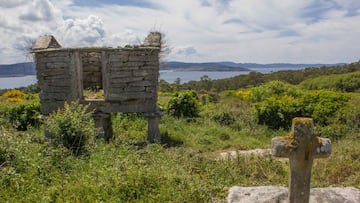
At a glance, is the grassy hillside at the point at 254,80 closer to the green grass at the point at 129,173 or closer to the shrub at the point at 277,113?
the shrub at the point at 277,113

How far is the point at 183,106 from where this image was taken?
15.0m

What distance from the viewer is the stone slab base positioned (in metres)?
4.47

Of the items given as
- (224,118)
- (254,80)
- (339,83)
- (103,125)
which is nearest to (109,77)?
(103,125)

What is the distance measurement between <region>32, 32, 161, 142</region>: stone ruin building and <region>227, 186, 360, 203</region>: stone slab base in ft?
20.2

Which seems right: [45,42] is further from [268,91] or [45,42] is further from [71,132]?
[268,91]

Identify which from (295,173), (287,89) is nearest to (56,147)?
(295,173)

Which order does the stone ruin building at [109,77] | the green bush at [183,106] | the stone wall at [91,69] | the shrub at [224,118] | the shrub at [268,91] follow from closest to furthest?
the stone ruin building at [109,77]
the stone wall at [91,69]
the shrub at [224,118]
the green bush at [183,106]
the shrub at [268,91]

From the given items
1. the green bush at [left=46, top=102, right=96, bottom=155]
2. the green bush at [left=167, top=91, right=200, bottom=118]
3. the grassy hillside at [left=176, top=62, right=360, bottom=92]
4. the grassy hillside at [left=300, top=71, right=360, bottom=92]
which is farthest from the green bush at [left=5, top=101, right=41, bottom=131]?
the grassy hillside at [left=300, top=71, right=360, bottom=92]

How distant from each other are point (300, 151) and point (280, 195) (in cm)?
115

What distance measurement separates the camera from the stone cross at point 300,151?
359 cm

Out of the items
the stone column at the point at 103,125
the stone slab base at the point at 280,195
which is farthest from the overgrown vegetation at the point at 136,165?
the stone column at the point at 103,125

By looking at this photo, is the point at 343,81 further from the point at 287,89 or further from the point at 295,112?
the point at 295,112

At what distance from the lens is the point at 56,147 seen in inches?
266

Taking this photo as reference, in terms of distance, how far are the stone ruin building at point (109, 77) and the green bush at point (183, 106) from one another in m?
4.22
